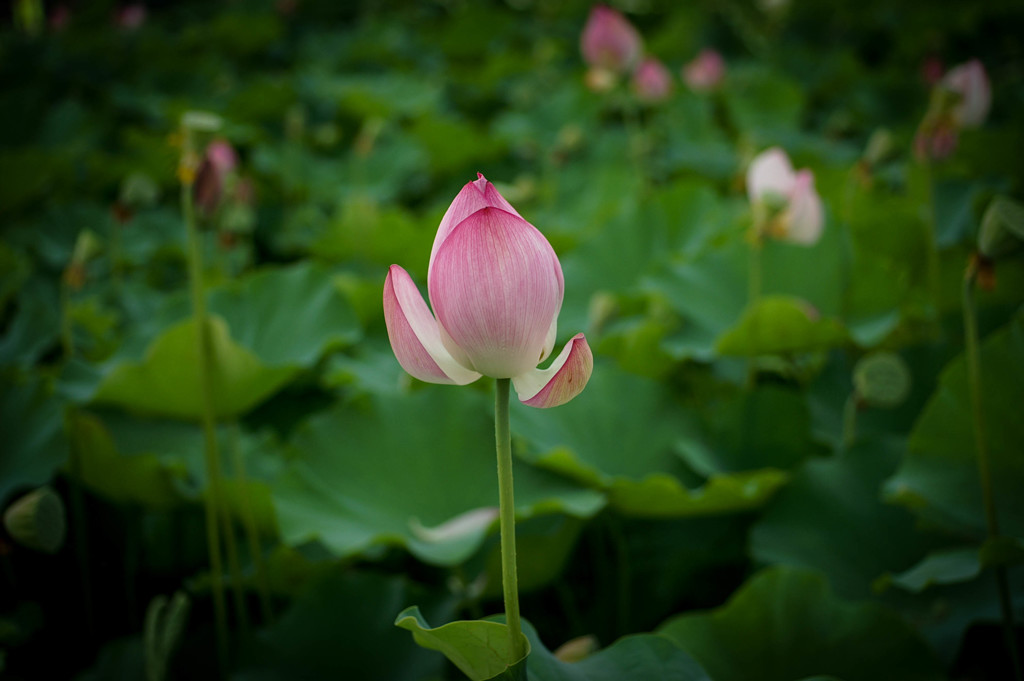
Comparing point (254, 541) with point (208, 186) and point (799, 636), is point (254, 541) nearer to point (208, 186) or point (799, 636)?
point (208, 186)

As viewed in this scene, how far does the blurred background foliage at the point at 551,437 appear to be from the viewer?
2.42ft

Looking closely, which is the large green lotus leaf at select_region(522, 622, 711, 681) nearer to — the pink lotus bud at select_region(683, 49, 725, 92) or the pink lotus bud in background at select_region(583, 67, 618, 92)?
the pink lotus bud in background at select_region(583, 67, 618, 92)

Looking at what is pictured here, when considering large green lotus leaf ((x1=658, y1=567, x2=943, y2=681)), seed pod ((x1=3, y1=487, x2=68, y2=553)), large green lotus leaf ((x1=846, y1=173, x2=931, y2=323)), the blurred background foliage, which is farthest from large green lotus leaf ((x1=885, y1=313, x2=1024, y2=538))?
seed pod ((x1=3, y1=487, x2=68, y2=553))

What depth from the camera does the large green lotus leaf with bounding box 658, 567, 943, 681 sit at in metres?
0.67

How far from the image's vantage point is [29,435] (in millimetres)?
902

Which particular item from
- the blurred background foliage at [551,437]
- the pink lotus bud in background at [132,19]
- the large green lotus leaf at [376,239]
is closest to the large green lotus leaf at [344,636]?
the blurred background foliage at [551,437]

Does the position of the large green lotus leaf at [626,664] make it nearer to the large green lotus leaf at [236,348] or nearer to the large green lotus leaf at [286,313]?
the large green lotus leaf at [236,348]

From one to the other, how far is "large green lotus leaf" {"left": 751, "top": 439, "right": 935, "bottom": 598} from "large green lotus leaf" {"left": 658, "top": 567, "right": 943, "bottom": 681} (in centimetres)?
11

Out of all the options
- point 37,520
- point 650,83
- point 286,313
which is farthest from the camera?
point 650,83

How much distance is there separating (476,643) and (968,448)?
55 centimetres

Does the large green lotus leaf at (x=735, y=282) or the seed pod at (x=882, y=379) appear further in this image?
the large green lotus leaf at (x=735, y=282)

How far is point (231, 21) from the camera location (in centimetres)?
316

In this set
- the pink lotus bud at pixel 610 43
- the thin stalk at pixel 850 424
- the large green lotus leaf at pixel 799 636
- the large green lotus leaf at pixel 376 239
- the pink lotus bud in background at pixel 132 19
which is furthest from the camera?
the pink lotus bud in background at pixel 132 19

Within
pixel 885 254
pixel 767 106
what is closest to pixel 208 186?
pixel 885 254
